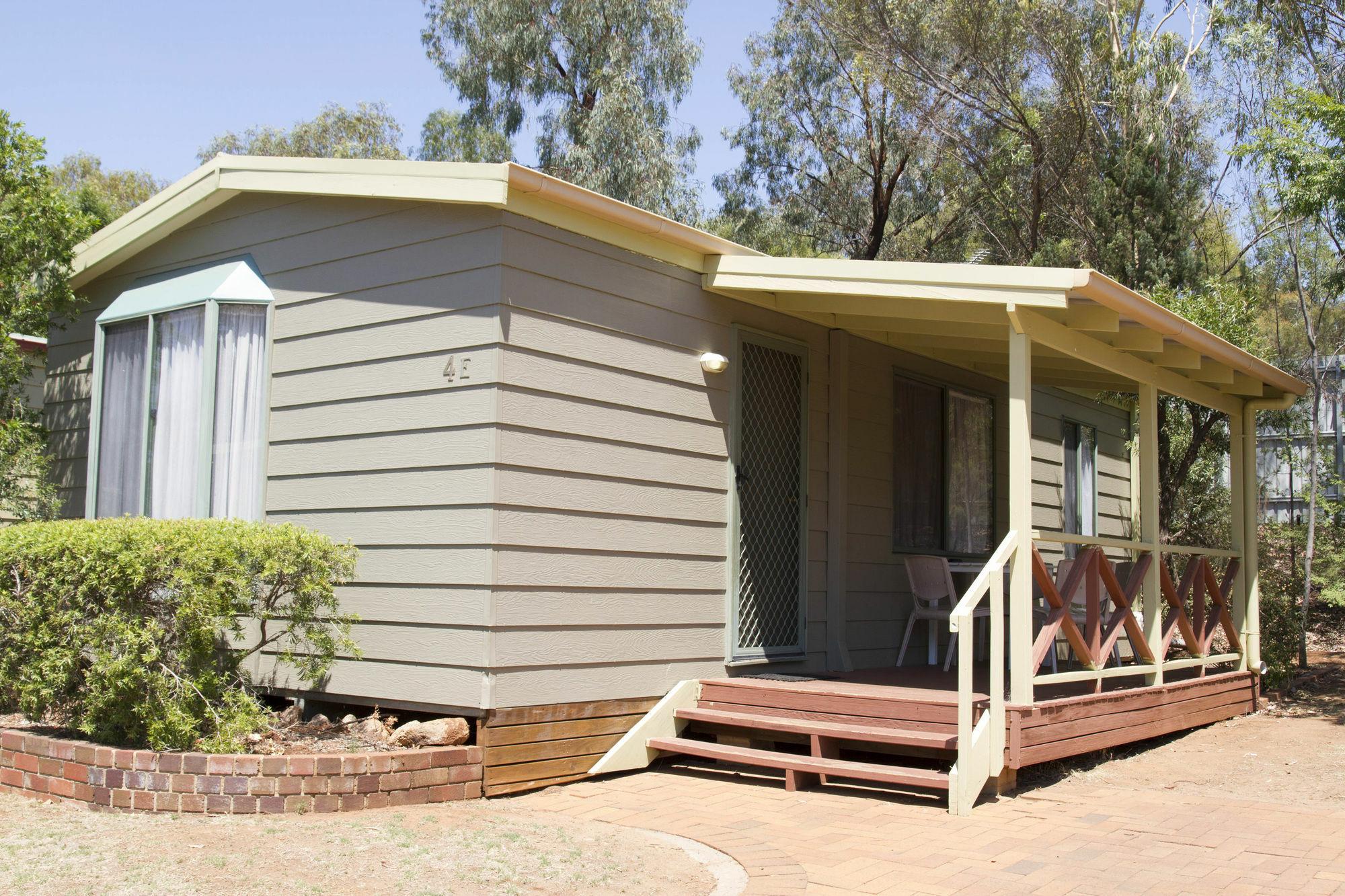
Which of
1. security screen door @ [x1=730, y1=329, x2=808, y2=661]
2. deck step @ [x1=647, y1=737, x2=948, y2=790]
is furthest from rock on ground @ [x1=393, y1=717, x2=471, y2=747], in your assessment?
security screen door @ [x1=730, y1=329, x2=808, y2=661]

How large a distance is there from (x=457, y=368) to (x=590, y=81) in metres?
14.6

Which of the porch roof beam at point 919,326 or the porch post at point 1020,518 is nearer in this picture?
the porch post at point 1020,518

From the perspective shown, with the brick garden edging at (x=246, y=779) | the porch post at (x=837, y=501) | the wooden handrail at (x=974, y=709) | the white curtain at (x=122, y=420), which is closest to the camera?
the brick garden edging at (x=246, y=779)

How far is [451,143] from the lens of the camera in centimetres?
2500

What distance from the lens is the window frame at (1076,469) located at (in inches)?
400

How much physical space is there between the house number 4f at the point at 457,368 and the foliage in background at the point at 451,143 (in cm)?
1643

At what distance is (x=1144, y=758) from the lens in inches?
255

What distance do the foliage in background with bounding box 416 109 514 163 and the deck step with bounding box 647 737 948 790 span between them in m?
16.8

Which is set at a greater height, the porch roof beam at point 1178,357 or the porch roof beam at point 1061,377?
the porch roof beam at point 1061,377

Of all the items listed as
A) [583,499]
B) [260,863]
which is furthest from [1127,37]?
[260,863]

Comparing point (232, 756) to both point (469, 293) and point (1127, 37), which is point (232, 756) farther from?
point (1127, 37)

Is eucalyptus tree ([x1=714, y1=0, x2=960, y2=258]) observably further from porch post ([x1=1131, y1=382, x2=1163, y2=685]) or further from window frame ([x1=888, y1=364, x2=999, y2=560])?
porch post ([x1=1131, y1=382, x2=1163, y2=685])

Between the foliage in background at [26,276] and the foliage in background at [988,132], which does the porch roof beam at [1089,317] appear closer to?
the foliage in background at [26,276]

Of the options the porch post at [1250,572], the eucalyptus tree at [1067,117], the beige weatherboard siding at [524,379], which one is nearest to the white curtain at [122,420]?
the beige weatherboard siding at [524,379]
